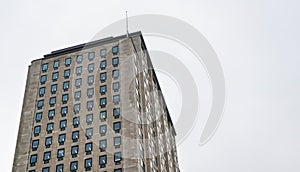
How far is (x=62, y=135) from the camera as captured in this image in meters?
Result: 69.1

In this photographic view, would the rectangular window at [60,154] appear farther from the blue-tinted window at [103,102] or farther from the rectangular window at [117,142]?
the blue-tinted window at [103,102]

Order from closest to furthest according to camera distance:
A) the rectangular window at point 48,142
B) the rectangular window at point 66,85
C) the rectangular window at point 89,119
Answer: the rectangular window at point 48,142 → the rectangular window at point 89,119 → the rectangular window at point 66,85

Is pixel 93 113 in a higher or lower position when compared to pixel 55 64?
lower

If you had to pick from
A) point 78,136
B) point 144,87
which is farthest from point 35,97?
point 144,87

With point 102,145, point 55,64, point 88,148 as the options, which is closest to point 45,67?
point 55,64

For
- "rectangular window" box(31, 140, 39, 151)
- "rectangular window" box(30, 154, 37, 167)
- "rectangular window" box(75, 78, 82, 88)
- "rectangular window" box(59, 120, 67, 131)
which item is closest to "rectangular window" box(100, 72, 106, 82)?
"rectangular window" box(75, 78, 82, 88)

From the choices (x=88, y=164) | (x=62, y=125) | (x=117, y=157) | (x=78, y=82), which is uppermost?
(x=78, y=82)

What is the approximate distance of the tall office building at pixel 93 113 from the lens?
65.0 m

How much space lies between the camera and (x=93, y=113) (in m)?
69.8

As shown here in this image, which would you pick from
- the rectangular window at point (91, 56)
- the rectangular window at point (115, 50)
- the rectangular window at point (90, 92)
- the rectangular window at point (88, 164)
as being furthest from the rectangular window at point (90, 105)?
the rectangular window at point (115, 50)

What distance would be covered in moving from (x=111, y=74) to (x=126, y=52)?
17.1ft

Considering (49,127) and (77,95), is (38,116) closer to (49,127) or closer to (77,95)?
(49,127)

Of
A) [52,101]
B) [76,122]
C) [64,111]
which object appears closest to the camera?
[76,122]

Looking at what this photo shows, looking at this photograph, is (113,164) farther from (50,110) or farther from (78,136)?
(50,110)
